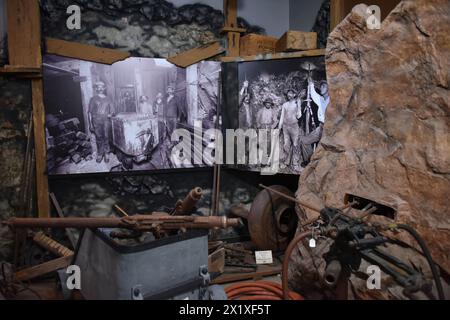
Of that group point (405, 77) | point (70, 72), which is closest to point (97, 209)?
point (70, 72)

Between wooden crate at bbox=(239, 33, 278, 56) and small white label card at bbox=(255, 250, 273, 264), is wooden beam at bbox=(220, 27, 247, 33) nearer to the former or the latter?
wooden crate at bbox=(239, 33, 278, 56)

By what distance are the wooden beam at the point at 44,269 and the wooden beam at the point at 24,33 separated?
7.01 ft

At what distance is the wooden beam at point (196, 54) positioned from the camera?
4777mm

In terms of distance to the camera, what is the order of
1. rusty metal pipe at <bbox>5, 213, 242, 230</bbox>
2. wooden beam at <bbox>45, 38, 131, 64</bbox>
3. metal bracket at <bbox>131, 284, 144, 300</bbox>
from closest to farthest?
metal bracket at <bbox>131, 284, 144, 300</bbox>, rusty metal pipe at <bbox>5, 213, 242, 230</bbox>, wooden beam at <bbox>45, 38, 131, 64</bbox>

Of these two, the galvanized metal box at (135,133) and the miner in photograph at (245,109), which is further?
the miner in photograph at (245,109)

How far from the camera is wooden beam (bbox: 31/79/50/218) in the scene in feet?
13.7

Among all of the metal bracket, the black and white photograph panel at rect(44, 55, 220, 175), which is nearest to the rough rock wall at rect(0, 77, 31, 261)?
the black and white photograph panel at rect(44, 55, 220, 175)

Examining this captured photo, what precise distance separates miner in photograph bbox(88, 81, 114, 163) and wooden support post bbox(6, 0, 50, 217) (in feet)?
1.77

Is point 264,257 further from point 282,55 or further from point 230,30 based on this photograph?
point 230,30

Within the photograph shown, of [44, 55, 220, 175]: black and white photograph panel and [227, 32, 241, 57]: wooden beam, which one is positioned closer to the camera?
[44, 55, 220, 175]: black and white photograph panel

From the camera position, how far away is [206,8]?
5.01 metres

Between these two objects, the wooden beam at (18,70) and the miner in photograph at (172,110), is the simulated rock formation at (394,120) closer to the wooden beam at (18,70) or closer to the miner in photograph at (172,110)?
the miner in photograph at (172,110)

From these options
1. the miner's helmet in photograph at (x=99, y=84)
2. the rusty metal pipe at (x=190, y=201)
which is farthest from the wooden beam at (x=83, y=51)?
the rusty metal pipe at (x=190, y=201)

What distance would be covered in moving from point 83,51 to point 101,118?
31.3 inches
